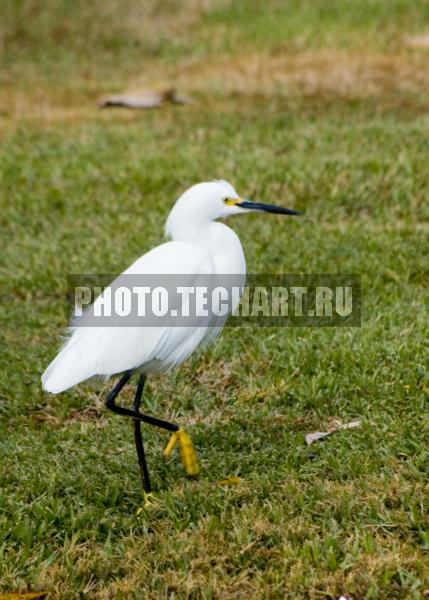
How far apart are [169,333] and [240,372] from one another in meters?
1.06

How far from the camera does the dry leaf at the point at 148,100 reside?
28.5 ft

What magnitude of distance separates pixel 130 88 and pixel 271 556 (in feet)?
23.0

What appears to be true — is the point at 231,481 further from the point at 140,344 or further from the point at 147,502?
the point at 140,344

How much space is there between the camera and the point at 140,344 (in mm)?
3484

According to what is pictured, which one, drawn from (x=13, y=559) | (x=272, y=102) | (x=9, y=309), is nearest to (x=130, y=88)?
(x=272, y=102)

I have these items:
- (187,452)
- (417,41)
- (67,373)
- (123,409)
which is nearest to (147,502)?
(187,452)

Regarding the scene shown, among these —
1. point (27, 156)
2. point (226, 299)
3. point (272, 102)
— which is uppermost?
point (272, 102)

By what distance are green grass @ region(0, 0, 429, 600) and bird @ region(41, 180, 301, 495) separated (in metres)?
0.37

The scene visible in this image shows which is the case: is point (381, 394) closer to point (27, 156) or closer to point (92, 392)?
point (92, 392)

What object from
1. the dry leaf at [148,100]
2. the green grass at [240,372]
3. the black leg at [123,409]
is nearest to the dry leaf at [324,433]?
the green grass at [240,372]

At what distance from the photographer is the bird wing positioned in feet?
11.3

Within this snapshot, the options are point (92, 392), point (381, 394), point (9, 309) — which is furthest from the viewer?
point (9, 309)

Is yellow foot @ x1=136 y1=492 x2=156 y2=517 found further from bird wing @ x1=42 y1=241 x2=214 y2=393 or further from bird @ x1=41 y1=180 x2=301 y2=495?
bird wing @ x1=42 y1=241 x2=214 y2=393

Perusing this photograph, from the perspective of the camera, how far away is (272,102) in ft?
27.8
